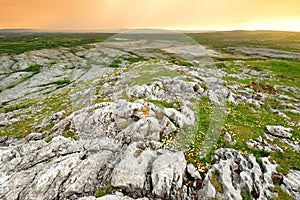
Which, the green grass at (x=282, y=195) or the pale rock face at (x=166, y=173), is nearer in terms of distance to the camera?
the pale rock face at (x=166, y=173)

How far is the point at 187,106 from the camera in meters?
25.2

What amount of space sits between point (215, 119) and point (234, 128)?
2.32 m

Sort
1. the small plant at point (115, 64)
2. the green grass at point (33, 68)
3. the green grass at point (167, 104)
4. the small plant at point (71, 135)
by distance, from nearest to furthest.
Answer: the small plant at point (71, 135)
the green grass at point (167, 104)
the small plant at point (115, 64)
the green grass at point (33, 68)

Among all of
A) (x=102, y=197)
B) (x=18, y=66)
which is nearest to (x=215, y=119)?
(x=102, y=197)

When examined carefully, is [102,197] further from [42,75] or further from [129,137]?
[42,75]

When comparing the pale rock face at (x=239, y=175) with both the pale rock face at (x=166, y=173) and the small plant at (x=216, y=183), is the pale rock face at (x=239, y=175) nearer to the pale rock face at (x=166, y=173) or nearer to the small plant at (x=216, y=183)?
the small plant at (x=216, y=183)

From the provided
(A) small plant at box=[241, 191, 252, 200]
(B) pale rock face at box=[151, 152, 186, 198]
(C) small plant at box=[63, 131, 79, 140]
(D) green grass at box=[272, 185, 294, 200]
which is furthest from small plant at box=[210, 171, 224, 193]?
(C) small plant at box=[63, 131, 79, 140]

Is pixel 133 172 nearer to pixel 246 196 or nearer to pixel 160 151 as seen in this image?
pixel 160 151

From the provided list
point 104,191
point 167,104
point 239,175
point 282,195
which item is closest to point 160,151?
point 104,191

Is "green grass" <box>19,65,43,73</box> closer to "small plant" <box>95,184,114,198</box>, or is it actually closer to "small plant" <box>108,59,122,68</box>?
"small plant" <box>108,59,122,68</box>

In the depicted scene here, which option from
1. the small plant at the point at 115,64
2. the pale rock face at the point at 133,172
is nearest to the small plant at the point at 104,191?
the pale rock face at the point at 133,172

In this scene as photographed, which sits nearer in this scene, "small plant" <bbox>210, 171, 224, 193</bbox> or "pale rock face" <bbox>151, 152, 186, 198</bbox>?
"pale rock face" <bbox>151, 152, 186, 198</bbox>

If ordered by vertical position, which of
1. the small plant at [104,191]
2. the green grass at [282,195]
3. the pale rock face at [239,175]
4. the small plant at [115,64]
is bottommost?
the small plant at [115,64]

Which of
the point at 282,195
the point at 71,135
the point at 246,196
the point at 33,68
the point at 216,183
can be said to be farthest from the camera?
the point at 33,68
